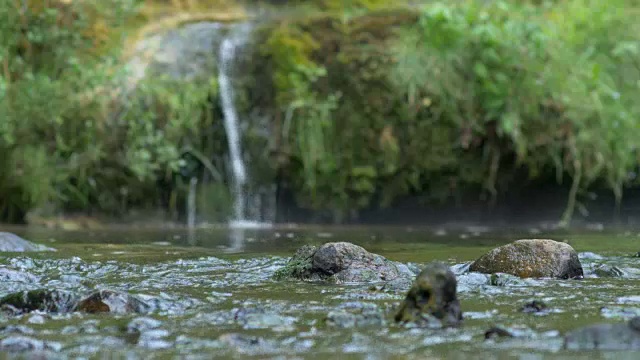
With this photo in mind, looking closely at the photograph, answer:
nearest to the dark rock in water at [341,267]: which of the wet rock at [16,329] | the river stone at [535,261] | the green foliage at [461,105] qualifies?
the river stone at [535,261]

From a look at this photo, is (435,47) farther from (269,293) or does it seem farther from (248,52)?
(269,293)

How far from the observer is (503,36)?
1003cm

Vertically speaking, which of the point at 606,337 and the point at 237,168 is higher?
the point at 237,168

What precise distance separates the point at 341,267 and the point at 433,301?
1.59 metres

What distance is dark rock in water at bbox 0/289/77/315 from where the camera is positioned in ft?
12.6

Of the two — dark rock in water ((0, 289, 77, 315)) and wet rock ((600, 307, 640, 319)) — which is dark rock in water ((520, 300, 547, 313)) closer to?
wet rock ((600, 307, 640, 319))

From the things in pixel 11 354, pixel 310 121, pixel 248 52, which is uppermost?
pixel 248 52

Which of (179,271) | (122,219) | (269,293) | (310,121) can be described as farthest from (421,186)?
(269,293)

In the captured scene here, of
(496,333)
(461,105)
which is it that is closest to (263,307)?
(496,333)

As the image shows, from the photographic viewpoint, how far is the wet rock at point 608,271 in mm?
5070

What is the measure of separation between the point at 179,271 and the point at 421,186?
5.36 metres

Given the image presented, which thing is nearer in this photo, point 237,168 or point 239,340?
point 239,340

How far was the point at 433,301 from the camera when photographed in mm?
3424

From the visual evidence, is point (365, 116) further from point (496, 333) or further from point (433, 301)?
point (496, 333)
